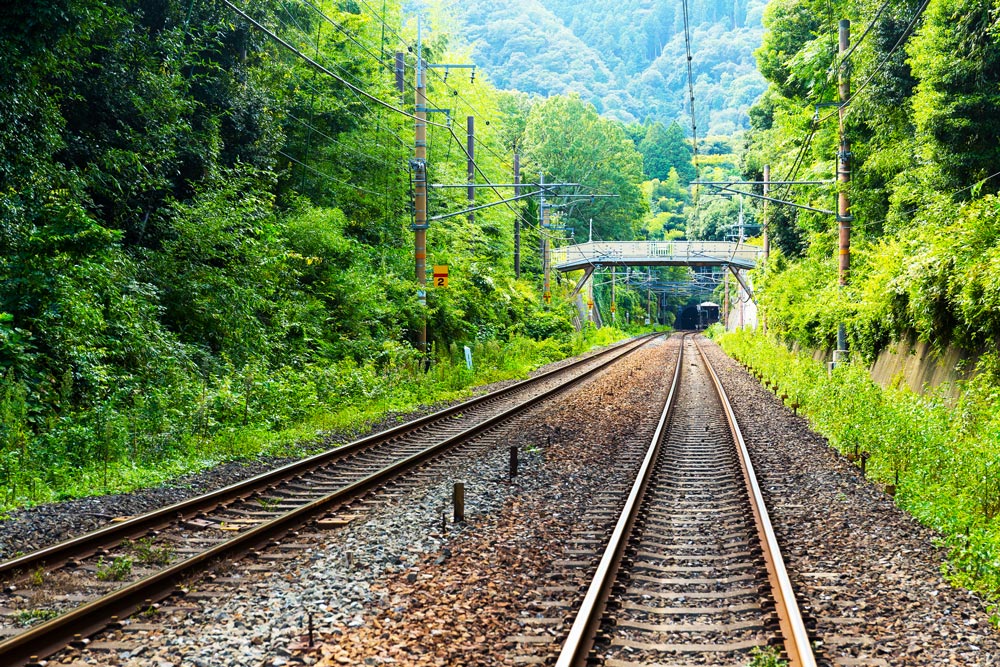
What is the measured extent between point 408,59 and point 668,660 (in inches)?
1535

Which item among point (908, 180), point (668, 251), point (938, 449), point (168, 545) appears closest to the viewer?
point (168, 545)

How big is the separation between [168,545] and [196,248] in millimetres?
11398

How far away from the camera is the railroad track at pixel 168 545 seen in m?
5.75

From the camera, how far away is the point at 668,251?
192ft

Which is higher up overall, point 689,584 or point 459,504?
point 459,504

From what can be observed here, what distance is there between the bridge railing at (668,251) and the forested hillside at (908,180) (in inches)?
747

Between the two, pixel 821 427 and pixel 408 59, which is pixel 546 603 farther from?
pixel 408 59

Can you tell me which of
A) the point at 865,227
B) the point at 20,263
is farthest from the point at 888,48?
the point at 20,263

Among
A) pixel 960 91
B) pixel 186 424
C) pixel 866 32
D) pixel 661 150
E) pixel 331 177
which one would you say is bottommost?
pixel 186 424

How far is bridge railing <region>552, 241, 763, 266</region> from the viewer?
2238 inches

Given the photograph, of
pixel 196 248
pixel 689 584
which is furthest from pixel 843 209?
pixel 689 584

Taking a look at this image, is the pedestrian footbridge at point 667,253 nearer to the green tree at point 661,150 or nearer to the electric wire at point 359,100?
the electric wire at point 359,100

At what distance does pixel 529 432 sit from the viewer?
1538cm

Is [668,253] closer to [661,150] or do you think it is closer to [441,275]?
[441,275]
